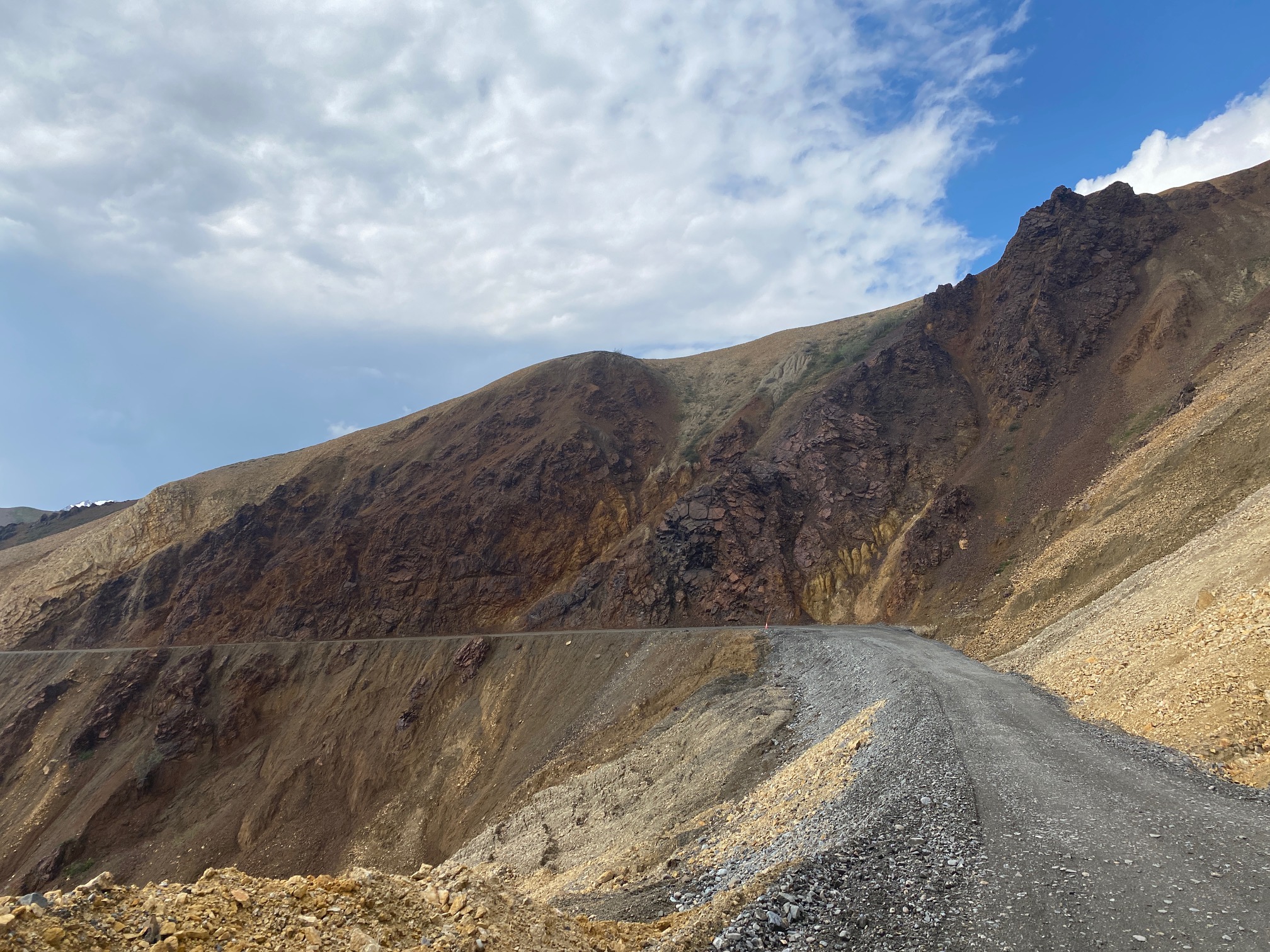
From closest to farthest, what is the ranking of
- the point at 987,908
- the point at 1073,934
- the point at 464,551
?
the point at 1073,934, the point at 987,908, the point at 464,551

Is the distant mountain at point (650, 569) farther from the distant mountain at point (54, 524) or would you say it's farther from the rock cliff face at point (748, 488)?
the distant mountain at point (54, 524)

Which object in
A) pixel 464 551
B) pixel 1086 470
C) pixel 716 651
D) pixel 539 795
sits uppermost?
pixel 464 551

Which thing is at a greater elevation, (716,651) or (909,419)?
(909,419)

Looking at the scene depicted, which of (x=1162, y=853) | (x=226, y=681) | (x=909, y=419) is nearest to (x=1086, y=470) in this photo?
(x=909, y=419)

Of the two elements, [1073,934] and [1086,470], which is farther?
[1086,470]

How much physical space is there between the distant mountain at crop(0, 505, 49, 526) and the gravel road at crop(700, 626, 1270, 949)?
587ft

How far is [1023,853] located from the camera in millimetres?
7945

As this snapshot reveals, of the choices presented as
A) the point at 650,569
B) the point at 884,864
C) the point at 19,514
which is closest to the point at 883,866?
the point at 884,864

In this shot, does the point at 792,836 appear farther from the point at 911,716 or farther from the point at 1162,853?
the point at 911,716

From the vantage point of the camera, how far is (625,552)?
44281 mm

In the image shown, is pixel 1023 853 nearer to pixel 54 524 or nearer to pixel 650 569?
pixel 650 569

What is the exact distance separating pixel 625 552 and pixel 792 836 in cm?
3448

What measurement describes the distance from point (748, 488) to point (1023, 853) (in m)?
36.6

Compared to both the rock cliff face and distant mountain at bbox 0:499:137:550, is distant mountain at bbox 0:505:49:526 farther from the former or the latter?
the rock cliff face
